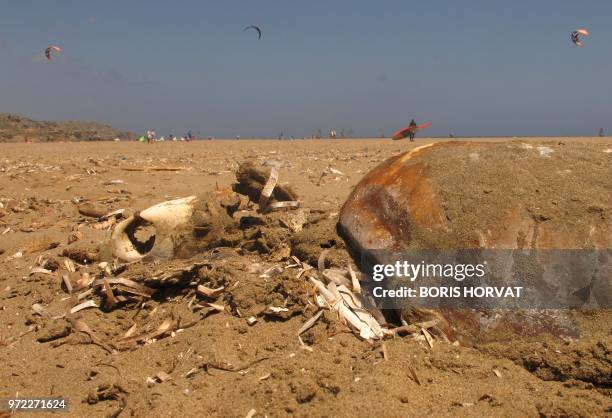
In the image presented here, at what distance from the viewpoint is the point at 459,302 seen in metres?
2.99

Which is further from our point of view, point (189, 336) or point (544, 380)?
point (189, 336)

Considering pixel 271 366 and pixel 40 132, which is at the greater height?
pixel 40 132

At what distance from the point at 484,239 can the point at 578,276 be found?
1.79 feet

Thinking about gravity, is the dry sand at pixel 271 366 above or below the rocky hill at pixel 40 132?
below

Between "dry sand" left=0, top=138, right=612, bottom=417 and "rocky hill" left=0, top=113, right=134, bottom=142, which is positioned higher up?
"rocky hill" left=0, top=113, right=134, bottom=142

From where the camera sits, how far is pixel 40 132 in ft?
125

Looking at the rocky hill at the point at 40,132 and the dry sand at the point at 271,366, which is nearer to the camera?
the dry sand at the point at 271,366

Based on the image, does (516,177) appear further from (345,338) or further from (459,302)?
(345,338)

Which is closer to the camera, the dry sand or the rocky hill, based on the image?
the dry sand

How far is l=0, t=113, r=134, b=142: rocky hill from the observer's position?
34850 mm

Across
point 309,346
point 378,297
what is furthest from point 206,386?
point 378,297

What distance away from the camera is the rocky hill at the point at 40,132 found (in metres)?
34.8

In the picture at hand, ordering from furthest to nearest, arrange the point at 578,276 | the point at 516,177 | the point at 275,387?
1. the point at 516,177
2. the point at 578,276
3. the point at 275,387

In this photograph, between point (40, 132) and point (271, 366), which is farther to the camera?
point (40, 132)
